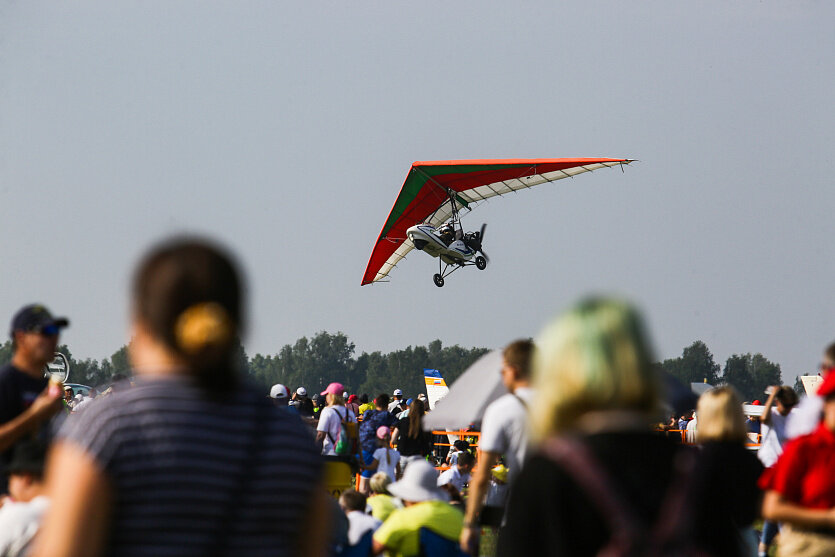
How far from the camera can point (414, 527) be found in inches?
203

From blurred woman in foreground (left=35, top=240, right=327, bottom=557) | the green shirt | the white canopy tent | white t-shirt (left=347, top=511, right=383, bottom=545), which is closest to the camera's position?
blurred woman in foreground (left=35, top=240, right=327, bottom=557)

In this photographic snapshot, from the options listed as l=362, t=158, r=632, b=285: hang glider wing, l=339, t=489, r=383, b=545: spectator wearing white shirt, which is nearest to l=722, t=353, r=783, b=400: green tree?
l=362, t=158, r=632, b=285: hang glider wing

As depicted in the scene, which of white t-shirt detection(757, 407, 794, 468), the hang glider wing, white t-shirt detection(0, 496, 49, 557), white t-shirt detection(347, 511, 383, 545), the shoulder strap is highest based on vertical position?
the hang glider wing

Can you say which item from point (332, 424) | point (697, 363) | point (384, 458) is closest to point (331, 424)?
point (332, 424)

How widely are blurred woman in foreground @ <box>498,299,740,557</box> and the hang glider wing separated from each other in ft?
85.7

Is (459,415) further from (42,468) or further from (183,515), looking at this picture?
(183,515)

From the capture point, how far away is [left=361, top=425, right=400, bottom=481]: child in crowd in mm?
11789

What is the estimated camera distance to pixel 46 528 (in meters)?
1.83

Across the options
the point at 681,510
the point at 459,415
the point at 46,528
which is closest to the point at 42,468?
the point at 46,528

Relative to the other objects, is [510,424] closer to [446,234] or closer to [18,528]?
[18,528]

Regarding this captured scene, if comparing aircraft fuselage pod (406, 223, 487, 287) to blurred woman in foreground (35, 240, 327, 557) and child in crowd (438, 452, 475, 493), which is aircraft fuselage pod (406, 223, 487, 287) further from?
blurred woman in foreground (35, 240, 327, 557)

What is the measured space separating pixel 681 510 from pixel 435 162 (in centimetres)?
2905

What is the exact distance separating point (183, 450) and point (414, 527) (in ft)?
11.1

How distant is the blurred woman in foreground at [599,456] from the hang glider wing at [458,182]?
26.1m
